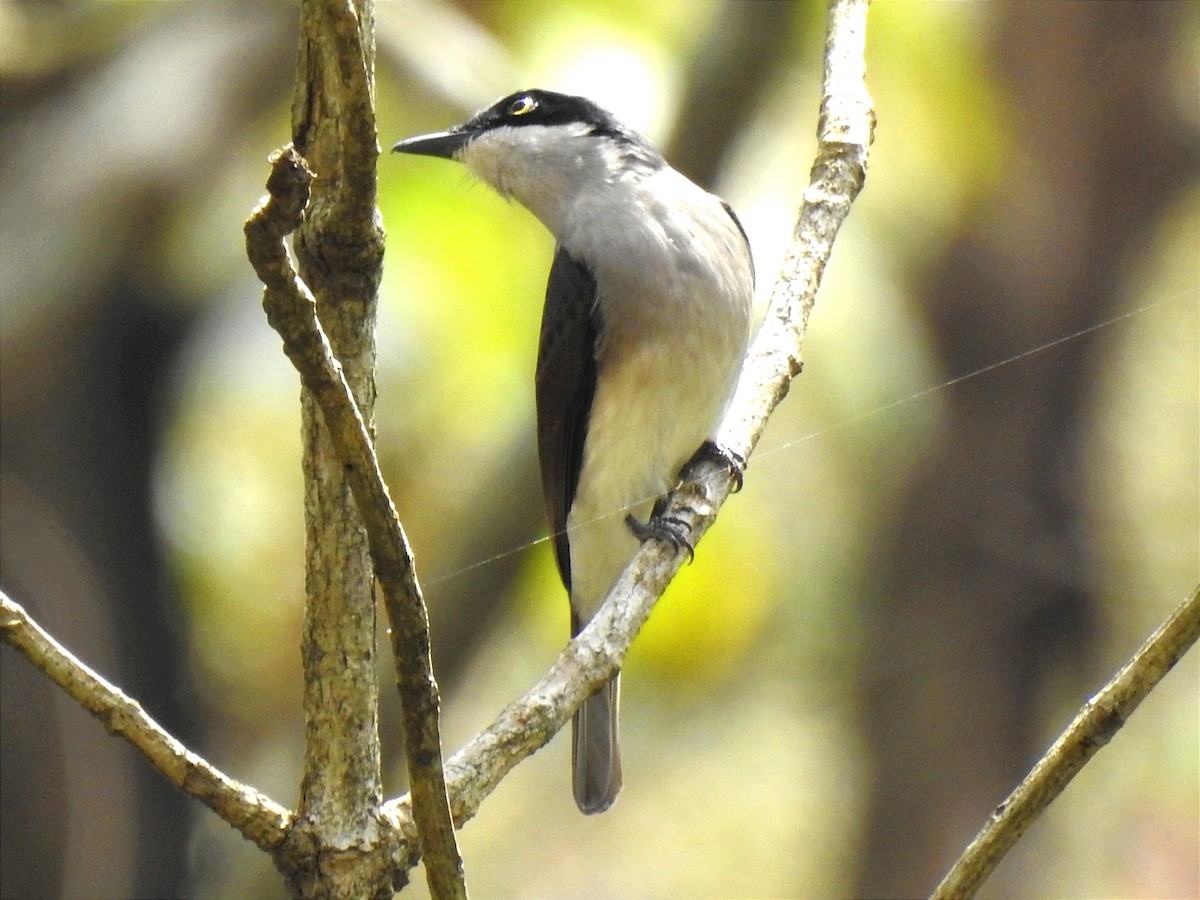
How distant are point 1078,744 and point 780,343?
1.30 meters

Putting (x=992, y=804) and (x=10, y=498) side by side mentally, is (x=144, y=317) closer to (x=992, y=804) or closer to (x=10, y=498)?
(x=10, y=498)

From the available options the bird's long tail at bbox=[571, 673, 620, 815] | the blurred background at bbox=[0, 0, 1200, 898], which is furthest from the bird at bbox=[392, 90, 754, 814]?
the blurred background at bbox=[0, 0, 1200, 898]

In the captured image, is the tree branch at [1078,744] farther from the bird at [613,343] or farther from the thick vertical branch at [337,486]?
the bird at [613,343]

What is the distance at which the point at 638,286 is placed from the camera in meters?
3.59

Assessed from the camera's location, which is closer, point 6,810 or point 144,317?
point 6,810

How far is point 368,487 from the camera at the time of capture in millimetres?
1496

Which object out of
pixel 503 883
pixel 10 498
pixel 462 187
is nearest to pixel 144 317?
pixel 10 498

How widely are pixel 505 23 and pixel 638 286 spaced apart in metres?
1.91

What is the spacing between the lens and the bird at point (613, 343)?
11.6 ft

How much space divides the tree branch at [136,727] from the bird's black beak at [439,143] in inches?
95.0

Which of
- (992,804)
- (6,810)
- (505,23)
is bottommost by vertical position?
(992,804)

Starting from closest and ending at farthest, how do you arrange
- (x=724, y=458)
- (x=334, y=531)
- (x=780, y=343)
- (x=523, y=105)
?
(x=334, y=531), (x=780, y=343), (x=724, y=458), (x=523, y=105)

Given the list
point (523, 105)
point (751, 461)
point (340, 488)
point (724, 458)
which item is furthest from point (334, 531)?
point (523, 105)

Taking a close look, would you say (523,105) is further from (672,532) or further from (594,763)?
(594,763)
